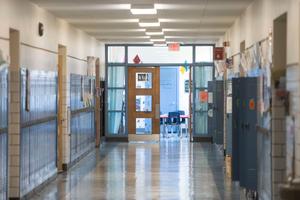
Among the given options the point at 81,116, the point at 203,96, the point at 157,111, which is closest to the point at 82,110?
the point at 81,116

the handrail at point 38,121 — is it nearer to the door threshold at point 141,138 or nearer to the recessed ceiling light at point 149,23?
the recessed ceiling light at point 149,23

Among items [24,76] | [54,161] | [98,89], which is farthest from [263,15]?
[98,89]

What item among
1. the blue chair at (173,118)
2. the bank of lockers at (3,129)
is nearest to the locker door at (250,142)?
the bank of lockers at (3,129)

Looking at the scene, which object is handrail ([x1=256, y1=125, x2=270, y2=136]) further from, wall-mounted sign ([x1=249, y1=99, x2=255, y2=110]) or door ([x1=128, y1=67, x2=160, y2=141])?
door ([x1=128, y1=67, x2=160, y2=141])

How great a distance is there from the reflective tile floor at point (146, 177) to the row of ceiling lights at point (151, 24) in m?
3.01

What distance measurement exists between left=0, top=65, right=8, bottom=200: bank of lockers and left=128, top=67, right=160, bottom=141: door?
12283 millimetres

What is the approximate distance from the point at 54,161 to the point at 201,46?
31.0 ft

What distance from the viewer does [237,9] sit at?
36.8 feet

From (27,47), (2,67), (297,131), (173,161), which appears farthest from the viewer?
(173,161)

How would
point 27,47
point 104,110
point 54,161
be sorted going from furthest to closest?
point 104,110 → point 54,161 → point 27,47

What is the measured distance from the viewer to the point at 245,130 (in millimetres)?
9352

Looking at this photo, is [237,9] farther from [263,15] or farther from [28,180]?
[28,180]

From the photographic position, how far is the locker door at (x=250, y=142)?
920 centimetres

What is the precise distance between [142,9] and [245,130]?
324cm
